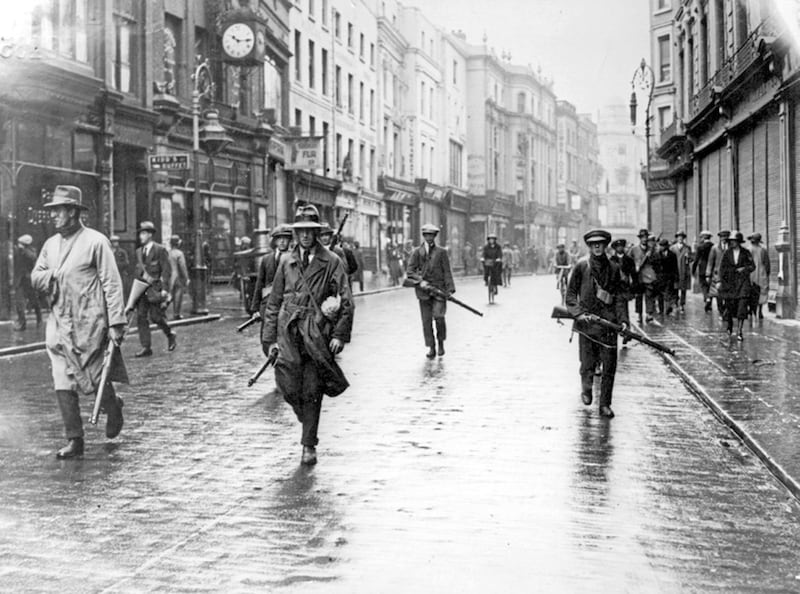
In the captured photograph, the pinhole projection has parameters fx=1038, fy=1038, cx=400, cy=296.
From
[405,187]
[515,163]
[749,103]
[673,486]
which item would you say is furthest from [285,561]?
[515,163]

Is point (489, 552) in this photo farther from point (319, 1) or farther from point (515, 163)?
point (515, 163)

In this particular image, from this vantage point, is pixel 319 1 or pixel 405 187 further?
pixel 405 187

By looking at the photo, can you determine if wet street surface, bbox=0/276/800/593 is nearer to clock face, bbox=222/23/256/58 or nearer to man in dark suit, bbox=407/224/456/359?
man in dark suit, bbox=407/224/456/359

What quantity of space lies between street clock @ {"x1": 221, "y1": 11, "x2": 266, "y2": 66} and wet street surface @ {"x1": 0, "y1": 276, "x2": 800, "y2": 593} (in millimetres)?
20738

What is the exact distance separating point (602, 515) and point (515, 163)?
7509 centimetres

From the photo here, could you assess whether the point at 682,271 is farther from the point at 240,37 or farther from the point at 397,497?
the point at 397,497

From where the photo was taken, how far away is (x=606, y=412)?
8828 mm

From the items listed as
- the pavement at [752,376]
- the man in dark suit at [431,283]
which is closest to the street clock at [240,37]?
the pavement at [752,376]

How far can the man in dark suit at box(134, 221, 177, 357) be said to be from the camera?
1403 cm

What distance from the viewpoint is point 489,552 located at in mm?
4832

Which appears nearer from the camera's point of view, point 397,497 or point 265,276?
point 397,497

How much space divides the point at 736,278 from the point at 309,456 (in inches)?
384

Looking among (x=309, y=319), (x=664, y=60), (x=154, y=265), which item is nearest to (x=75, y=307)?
(x=309, y=319)

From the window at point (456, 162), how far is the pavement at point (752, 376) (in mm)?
48503
